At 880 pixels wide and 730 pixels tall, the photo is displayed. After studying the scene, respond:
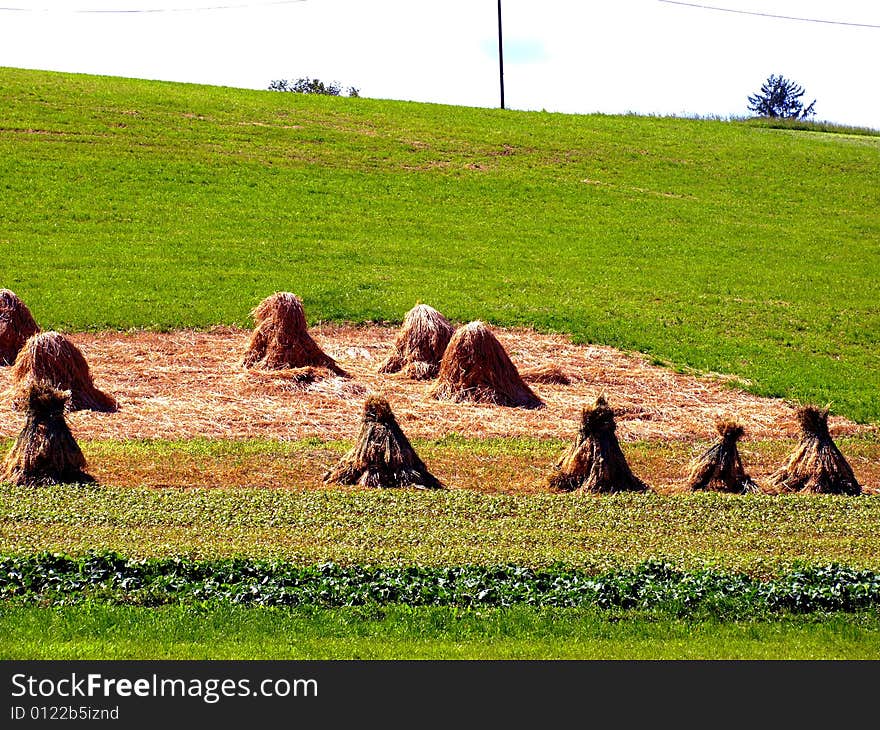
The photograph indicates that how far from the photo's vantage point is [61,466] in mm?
13984

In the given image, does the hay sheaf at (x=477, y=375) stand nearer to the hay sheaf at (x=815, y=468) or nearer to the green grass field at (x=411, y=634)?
the hay sheaf at (x=815, y=468)

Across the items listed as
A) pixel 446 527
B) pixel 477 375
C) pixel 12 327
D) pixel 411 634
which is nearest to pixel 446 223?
pixel 477 375

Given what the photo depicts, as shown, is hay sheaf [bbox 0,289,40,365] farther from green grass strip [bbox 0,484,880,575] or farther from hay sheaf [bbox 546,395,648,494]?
hay sheaf [bbox 546,395,648,494]

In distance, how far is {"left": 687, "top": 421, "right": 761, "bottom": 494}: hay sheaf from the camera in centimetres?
1511

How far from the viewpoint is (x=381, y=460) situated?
1454 cm

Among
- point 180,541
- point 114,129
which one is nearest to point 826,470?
point 180,541

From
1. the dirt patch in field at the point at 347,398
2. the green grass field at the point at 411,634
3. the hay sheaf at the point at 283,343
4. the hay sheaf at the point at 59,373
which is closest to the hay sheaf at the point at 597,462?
the dirt patch in field at the point at 347,398

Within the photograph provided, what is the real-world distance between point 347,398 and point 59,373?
4.69 m

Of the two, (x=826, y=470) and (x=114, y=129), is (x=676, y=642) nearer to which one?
(x=826, y=470)

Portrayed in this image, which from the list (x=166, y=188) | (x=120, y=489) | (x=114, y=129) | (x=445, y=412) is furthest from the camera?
(x=114, y=129)

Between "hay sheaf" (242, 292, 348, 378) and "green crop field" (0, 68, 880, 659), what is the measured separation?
395 cm

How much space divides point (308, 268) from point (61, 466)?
16.9m

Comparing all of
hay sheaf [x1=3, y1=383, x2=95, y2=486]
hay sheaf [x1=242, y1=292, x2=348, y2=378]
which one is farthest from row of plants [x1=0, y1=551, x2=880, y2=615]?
hay sheaf [x1=242, y1=292, x2=348, y2=378]

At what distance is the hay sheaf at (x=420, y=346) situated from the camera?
2166cm
